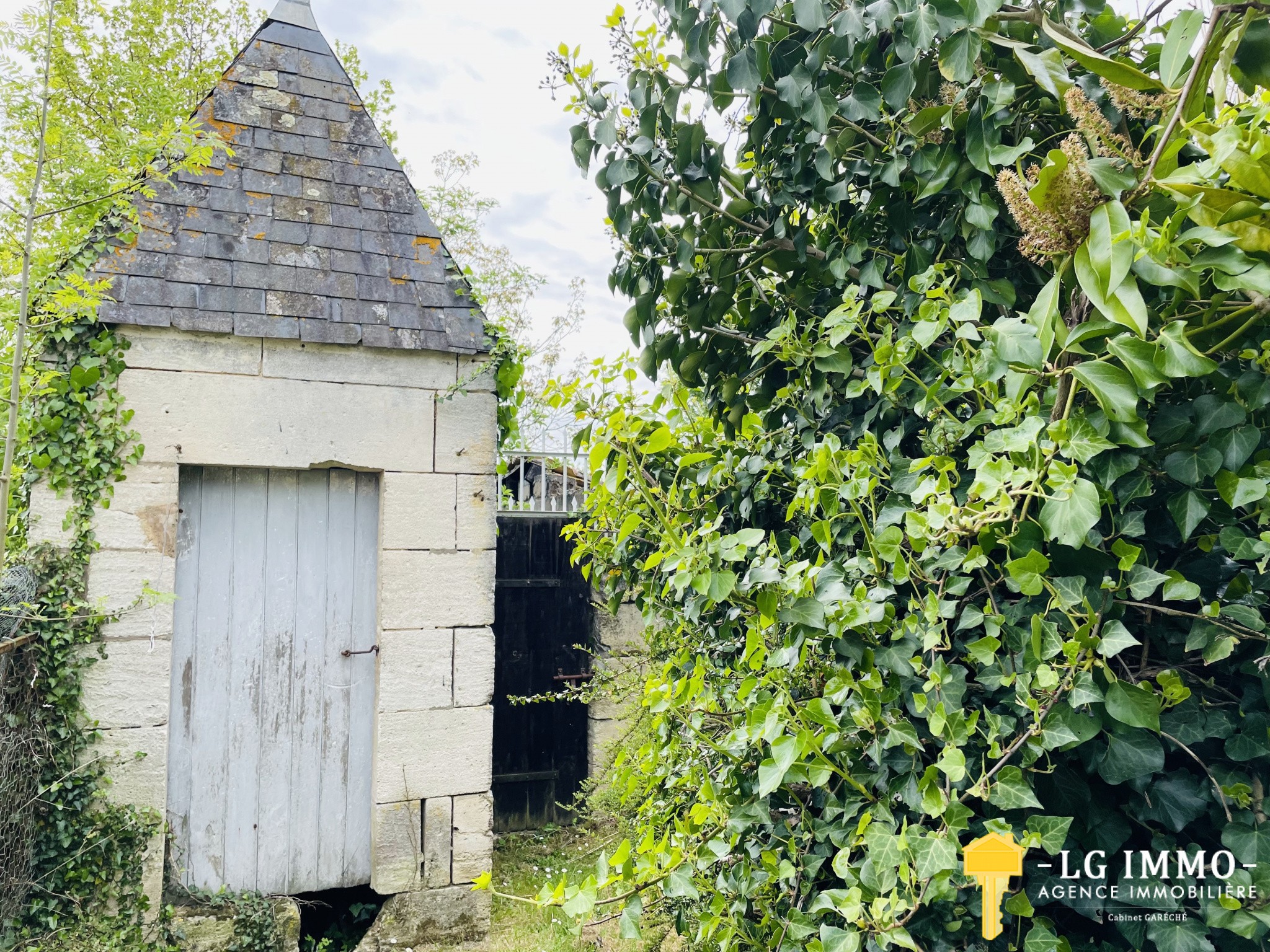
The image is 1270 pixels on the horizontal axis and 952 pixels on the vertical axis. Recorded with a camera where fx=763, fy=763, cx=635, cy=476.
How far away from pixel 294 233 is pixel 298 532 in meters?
1.52

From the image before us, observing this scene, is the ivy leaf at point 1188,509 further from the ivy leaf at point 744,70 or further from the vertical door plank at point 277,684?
the vertical door plank at point 277,684

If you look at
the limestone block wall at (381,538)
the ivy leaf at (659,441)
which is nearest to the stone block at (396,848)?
the limestone block wall at (381,538)

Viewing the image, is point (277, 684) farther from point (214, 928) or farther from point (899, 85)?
point (899, 85)

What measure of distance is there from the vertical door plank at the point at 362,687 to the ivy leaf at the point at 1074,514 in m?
3.52

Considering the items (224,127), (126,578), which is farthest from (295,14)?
(126,578)

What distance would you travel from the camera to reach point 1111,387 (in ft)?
3.08

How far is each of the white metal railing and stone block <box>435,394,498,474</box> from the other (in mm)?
1317

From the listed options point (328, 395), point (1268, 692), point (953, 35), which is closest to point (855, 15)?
point (953, 35)

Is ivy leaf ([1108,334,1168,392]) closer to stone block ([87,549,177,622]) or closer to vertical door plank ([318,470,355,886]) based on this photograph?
vertical door plank ([318,470,355,886])

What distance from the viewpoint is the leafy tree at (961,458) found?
3.18 feet

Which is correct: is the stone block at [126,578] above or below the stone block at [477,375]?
below

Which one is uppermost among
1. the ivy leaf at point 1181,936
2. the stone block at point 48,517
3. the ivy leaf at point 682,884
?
the stone block at point 48,517

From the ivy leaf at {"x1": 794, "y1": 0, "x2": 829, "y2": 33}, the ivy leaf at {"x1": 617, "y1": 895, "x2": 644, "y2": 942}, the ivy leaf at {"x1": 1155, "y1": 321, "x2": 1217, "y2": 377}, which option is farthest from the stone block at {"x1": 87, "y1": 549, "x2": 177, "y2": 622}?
the ivy leaf at {"x1": 1155, "y1": 321, "x2": 1217, "y2": 377}

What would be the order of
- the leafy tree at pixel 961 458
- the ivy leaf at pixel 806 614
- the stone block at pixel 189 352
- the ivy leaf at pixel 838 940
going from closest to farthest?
the leafy tree at pixel 961 458 → the ivy leaf at pixel 838 940 → the ivy leaf at pixel 806 614 → the stone block at pixel 189 352
